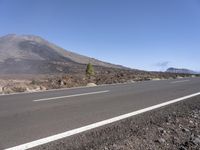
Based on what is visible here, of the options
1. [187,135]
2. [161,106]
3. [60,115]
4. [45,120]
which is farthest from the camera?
[161,106]

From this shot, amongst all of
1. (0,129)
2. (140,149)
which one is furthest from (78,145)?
(0,129)

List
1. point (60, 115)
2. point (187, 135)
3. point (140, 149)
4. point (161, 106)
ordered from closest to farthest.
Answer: point (140, 149)
point (187, 135)
point (60, 115)
point (161, 106)

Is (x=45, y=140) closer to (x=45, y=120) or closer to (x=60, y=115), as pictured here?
(x=45, y=120)

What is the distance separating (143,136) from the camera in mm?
6051

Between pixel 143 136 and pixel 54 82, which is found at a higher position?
pixel 54 82

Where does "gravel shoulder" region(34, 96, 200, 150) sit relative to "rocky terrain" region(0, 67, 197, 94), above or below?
below

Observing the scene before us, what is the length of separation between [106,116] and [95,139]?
2411 millimetres

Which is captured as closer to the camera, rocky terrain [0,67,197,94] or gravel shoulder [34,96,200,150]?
gravel shoulder [34,96,200,150]

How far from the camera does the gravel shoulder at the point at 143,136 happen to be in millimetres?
5363

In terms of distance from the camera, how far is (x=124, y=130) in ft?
21.4

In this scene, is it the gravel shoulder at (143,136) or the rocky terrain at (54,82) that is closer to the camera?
the gravel shoulder at (143,136)

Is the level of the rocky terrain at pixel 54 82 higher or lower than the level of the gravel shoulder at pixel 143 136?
higher

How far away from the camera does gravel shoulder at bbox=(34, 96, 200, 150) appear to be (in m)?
5.36

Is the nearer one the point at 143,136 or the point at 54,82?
the point at 143,136
